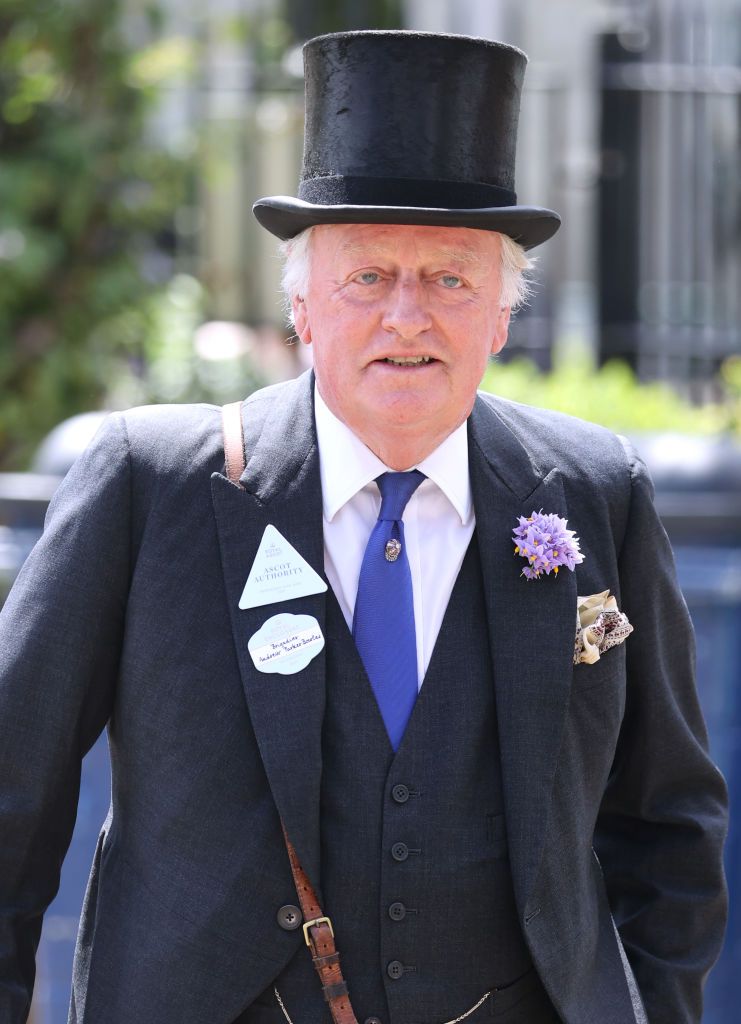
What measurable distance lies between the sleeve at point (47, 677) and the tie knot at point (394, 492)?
37cm

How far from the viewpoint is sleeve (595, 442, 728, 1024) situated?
2.31 metres

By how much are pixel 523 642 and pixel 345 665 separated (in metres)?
0.27

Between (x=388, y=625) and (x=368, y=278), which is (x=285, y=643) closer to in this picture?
(x=388, y=625)

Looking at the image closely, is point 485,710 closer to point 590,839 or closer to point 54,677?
point 590,839

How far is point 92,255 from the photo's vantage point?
7.16 metres

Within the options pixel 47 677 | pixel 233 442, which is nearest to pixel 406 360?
pixel 233 442

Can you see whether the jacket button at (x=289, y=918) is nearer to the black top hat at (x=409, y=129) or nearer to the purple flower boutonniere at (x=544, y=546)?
the purple flower boutonniere at (x=544, y=546)

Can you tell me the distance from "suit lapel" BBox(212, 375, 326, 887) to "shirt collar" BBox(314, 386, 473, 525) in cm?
2

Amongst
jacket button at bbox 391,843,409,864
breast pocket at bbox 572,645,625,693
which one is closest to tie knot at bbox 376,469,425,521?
breast pocket at bbox 572,645,625,693

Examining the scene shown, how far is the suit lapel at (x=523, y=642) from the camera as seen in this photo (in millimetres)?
2092

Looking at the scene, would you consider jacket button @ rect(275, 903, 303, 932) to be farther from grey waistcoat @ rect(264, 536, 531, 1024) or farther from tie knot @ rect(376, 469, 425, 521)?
tie knot @ rect(376, 469, 425, 521)

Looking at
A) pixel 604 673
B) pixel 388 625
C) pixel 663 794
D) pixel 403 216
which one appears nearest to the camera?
pixel 403 216

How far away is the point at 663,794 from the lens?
2.39 meters

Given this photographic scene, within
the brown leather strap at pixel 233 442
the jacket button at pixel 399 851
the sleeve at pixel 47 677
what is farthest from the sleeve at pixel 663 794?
the sleeve at pixel 47 677
